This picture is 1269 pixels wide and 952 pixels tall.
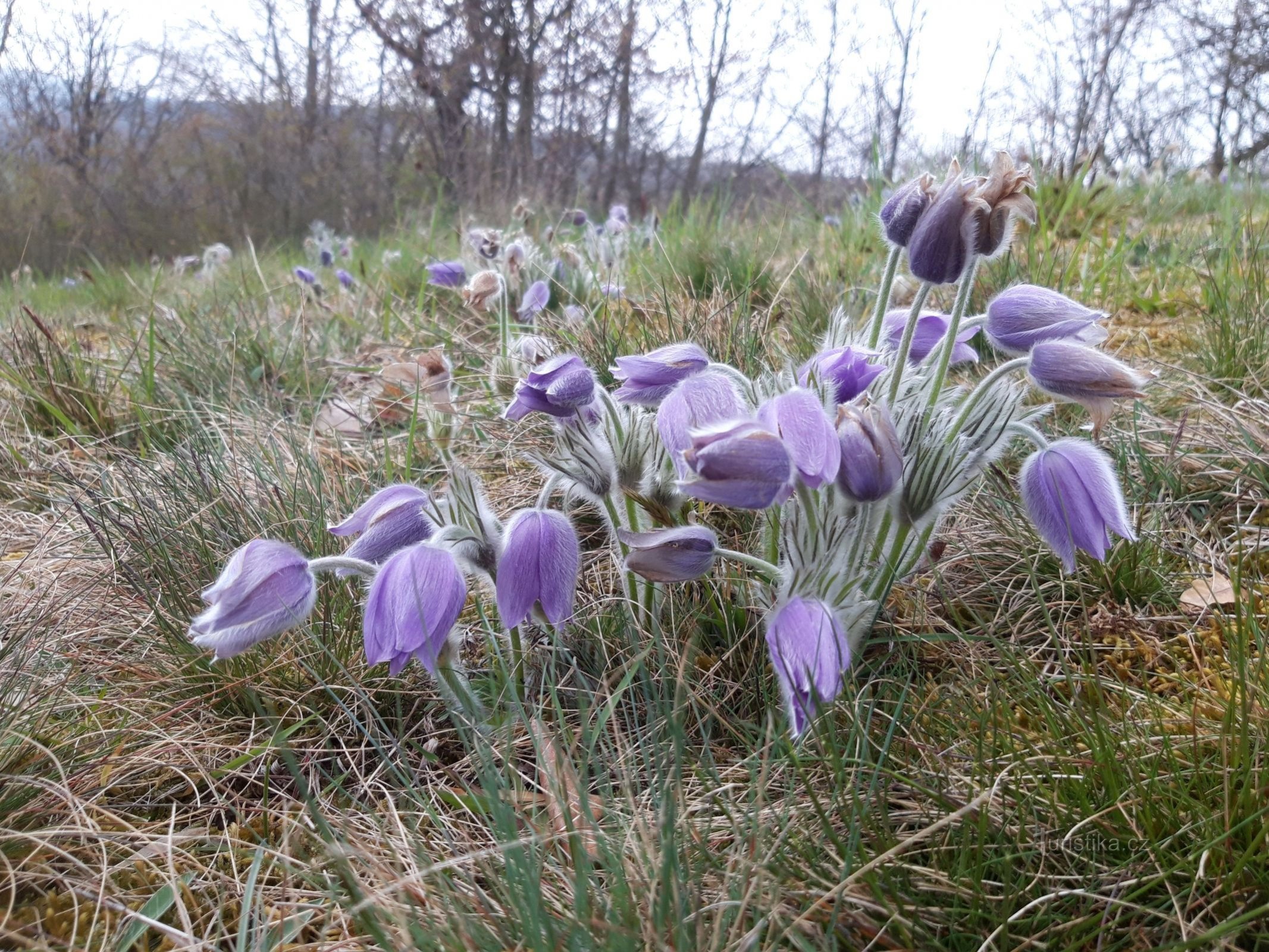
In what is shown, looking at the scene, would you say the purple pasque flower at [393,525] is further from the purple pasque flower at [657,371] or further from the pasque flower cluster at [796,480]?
the purple pasque flower at [657,371]

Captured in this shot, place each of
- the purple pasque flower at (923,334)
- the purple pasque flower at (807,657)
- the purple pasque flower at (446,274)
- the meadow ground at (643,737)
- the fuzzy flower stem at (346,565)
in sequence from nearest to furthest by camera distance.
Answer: the meadow ground at (643,737) → the purple pasque flower at (807,657) → the fuzzy flower stem at (346,565) → the purple pasque flower at (923,334) → the purple pasque flower at (446,274)

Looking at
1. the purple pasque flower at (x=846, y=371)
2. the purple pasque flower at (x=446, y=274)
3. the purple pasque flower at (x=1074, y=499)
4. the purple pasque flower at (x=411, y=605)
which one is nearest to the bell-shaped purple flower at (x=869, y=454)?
the purple pasque flower at (x=846, y=371)

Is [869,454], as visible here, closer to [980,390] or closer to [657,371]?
[980,390]

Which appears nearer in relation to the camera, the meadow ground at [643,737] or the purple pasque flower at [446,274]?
the meadow ground at [643,737]

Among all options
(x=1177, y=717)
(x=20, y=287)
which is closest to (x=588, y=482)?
(x=1177, y=717)

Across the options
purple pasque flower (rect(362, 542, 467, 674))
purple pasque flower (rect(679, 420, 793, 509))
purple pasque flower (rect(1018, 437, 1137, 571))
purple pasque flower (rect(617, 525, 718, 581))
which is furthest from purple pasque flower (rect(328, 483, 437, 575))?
purple pasque flower (rect(1018, 437, 1137, 571))

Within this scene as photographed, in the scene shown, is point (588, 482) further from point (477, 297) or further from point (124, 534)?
point (477, 297)
